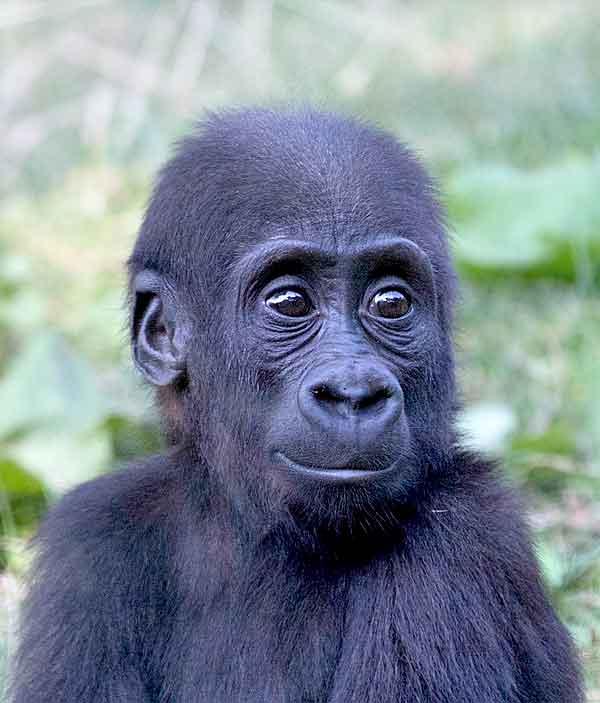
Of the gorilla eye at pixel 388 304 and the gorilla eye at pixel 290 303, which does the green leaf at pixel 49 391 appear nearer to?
the gorilla eye at pixel 290 303

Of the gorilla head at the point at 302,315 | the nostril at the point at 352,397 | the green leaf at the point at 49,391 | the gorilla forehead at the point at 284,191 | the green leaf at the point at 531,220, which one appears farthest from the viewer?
the green leaf at the point at 531,220

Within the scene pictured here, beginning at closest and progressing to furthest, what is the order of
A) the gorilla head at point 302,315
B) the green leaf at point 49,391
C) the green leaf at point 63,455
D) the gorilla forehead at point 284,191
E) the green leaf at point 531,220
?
1. the gorilla head at point 302,315
2. the gorilla forehead at point 284,191
3. the green leaf at point 63,455
4. the green leaf at point 49,391
5. the green leaf at point 531,220

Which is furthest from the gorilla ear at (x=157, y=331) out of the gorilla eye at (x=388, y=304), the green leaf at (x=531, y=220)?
the green leaf at (x=531, y=220)

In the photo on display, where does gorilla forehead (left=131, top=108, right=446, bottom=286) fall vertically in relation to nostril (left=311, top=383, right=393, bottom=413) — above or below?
above

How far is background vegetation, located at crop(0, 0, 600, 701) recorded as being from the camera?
642cm

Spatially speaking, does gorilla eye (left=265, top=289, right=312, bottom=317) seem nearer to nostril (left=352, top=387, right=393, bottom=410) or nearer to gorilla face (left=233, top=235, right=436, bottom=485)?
gorilla face (left=233, top=235, right=436, bottom=485)

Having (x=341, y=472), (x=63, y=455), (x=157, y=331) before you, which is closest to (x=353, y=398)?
(x=341, y=472)

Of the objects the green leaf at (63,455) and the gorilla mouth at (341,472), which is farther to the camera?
the green leaf at (63,455)

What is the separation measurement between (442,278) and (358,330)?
1.32 feet

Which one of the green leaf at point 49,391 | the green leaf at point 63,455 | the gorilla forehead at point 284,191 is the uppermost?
the gorilla forehead at point 284,191

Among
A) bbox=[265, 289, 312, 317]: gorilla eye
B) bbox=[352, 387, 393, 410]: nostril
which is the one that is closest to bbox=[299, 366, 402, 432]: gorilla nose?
bbox=[352, 387, 393, 410]: nostril

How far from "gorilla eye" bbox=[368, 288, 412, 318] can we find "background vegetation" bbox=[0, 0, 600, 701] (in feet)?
3.94

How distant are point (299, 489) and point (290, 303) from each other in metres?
0.54

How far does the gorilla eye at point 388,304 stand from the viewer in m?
4.06
